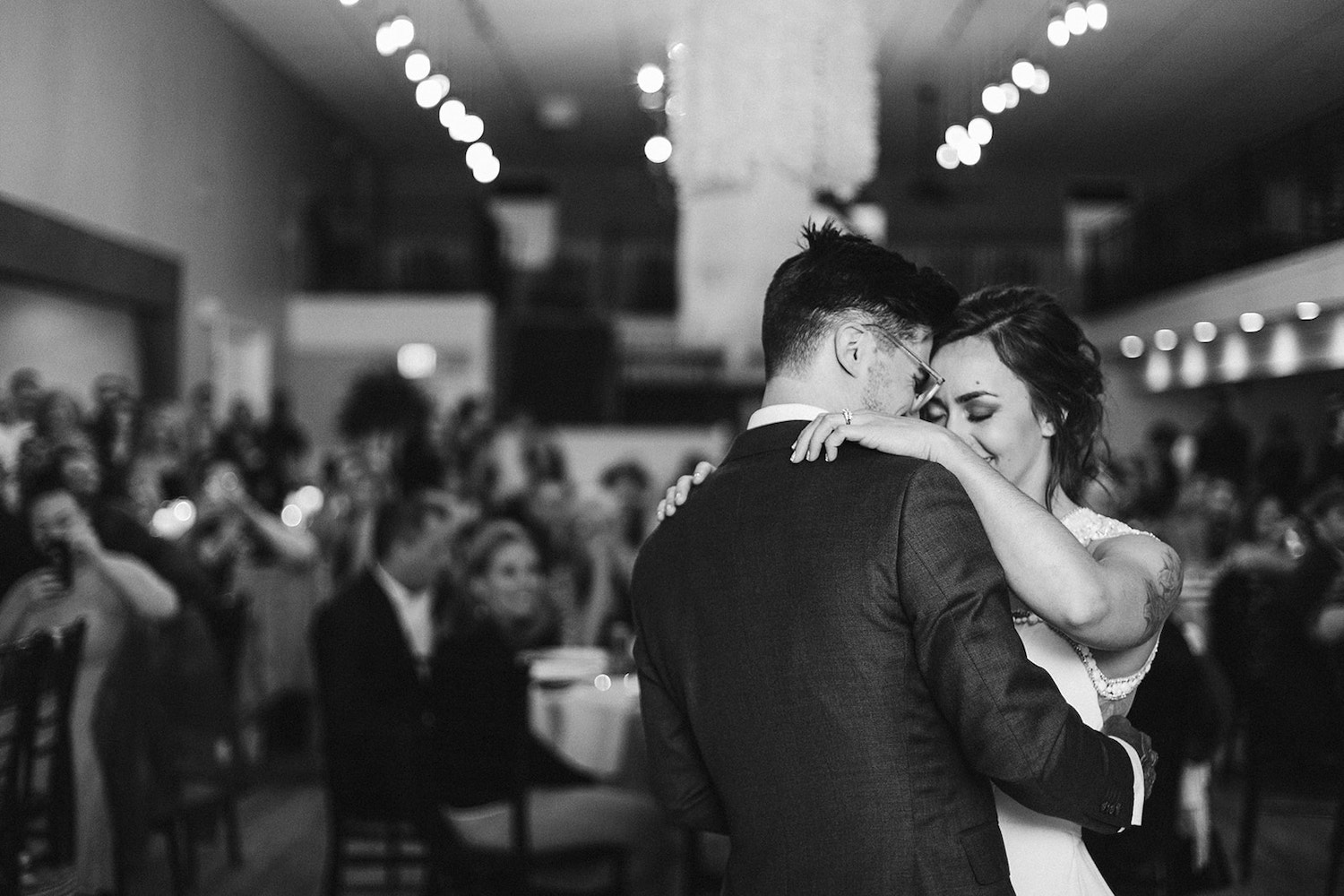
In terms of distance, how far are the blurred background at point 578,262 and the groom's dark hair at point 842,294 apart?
0.66 m

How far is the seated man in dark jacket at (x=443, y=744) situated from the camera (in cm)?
370

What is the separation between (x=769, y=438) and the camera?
5.66 ft

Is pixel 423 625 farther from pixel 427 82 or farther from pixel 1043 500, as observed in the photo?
pixel 427 82

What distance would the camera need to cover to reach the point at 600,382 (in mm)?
14023

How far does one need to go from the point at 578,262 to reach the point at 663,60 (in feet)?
10.8

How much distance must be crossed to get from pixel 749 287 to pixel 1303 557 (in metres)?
3.06

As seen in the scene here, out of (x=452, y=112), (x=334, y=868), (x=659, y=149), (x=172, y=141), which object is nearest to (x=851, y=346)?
(x=334, y=868)

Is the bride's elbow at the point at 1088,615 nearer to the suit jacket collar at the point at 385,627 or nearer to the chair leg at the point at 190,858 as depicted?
the suit jacket collar at the point at 385,627

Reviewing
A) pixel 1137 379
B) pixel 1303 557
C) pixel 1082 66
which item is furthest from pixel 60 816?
pixel 1137 379

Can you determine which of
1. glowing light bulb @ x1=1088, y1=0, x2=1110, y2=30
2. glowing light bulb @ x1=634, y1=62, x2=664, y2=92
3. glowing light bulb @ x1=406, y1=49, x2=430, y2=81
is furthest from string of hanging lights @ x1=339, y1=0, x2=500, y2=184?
glowing light bulb @ x1=1088, y1=0, x2=1110, y2=30

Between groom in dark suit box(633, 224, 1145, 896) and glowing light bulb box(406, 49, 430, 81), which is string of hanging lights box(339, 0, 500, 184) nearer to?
glowing light bulb box(406, 49, 430, 81)

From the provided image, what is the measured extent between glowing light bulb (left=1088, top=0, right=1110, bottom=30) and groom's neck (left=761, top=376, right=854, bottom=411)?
631cm

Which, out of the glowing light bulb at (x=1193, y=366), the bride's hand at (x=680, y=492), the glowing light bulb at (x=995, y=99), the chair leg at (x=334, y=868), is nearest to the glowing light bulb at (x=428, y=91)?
the glowing light bulb at (x=995, y=99)

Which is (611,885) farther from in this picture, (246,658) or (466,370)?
(466,370)
